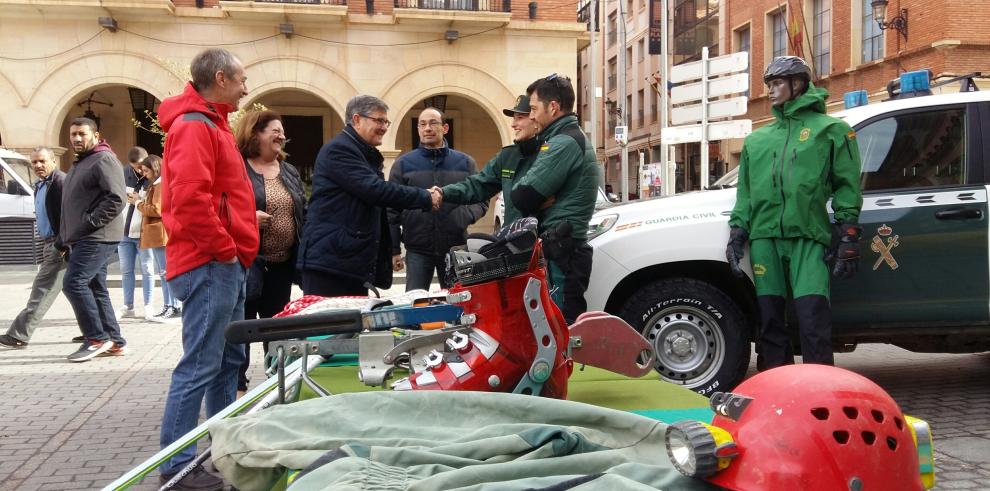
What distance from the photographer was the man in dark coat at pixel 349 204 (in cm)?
460

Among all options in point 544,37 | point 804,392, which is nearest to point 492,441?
point 804,392

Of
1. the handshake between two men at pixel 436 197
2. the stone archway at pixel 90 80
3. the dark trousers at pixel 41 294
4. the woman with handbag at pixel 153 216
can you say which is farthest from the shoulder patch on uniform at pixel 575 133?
the stone archway at pixel 90 80

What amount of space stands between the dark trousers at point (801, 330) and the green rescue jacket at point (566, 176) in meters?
1.24

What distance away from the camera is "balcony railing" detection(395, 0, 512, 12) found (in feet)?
71.9

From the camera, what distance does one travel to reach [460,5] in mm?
22453

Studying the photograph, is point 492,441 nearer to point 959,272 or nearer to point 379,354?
point 379,354

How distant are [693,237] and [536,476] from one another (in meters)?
3.58

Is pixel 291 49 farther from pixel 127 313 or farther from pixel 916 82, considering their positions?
pixel 916 82

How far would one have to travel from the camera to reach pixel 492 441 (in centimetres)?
207

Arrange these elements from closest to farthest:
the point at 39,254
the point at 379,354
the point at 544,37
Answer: the point at 379,354 → the point at 39,254 → the point at 544,37

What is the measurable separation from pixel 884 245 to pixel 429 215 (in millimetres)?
3039

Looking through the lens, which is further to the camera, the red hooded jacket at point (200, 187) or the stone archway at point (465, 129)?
the stone archway at point (465, 129)

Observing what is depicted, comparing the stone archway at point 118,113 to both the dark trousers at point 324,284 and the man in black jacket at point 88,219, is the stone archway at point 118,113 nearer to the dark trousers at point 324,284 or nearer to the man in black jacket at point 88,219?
the man in black jacket at point 88,219

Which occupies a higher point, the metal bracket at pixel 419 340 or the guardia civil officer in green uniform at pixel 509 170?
the guardia civil officer in green uniform at pixel 509 170
